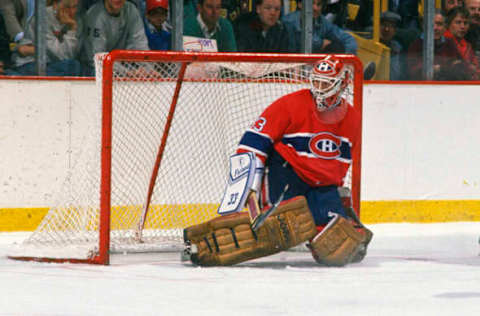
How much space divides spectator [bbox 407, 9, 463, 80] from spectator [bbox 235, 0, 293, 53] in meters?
0.95

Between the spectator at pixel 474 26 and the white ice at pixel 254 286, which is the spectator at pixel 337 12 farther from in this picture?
the white ice at pixel 254 286

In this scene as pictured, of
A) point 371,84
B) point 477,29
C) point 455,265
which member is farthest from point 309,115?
point 477,29

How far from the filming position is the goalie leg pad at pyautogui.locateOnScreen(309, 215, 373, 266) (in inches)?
178

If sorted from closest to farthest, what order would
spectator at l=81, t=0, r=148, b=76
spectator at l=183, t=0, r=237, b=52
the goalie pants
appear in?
the goalie pants, spectator at l=81, t=0, r=148, b=76, spectator at l=183, t=0, r=237, b=52

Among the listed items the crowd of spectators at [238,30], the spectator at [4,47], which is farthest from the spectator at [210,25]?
the spectator at [4,47]

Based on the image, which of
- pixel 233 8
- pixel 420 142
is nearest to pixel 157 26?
pixel 233 8

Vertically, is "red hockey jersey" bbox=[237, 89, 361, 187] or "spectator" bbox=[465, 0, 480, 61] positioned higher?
"spectator" bbox=[465, 0, 480, 61]

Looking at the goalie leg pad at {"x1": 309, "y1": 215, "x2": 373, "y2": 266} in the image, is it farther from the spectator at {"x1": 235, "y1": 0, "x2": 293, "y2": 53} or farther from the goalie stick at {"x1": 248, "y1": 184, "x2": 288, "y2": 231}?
the spectator at {"x1": 235, "y1": 0, "x2": 293, "y2": 53}

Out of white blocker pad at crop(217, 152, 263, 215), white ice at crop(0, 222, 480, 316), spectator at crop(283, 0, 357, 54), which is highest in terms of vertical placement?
spectator at crop(283, 0, 357, 54)

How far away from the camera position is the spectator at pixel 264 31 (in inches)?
251

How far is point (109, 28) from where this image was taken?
616cm

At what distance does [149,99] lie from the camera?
231 inches

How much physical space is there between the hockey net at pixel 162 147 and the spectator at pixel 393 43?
110 cm

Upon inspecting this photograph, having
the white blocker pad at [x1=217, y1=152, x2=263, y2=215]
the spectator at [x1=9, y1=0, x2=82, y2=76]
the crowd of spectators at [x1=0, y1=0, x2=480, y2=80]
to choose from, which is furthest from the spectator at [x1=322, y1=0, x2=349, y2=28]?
the white blocker pad at [x1=217, y1=152, x2=263, y2=215]
